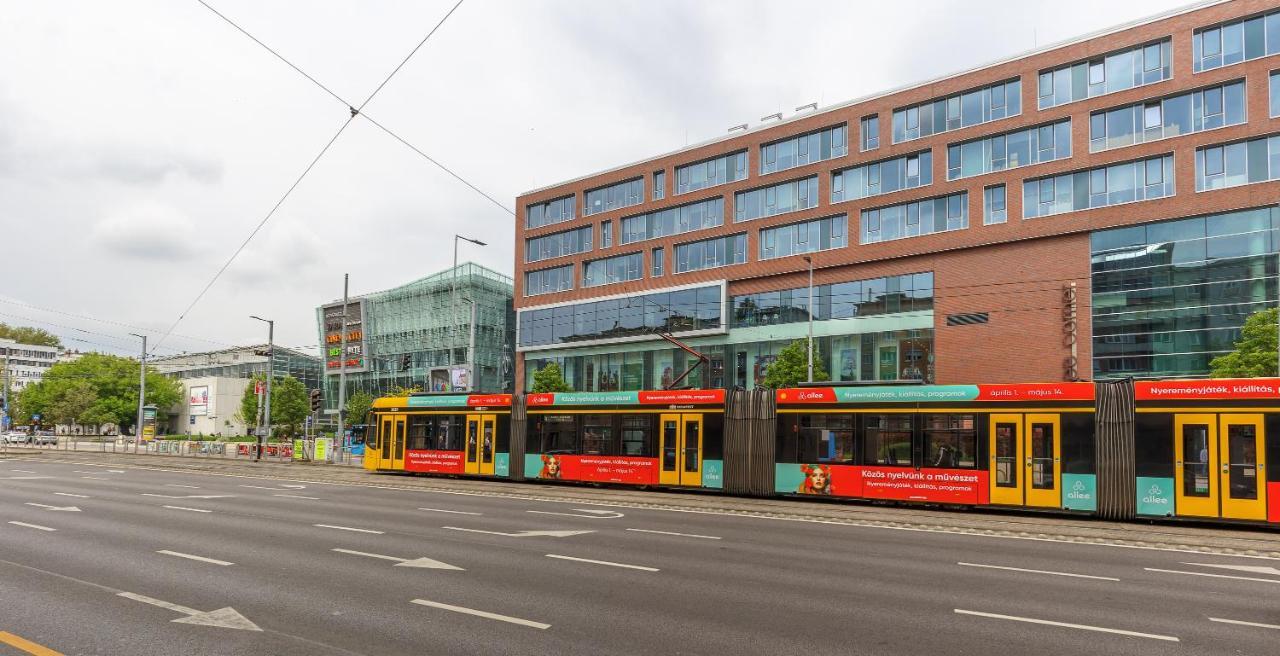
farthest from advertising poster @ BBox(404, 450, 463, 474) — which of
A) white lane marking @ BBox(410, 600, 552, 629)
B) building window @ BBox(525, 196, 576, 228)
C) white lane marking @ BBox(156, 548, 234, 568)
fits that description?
building window @ BBox(525, 196, 576, 228)

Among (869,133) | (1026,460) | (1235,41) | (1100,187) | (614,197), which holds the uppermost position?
(1235,41)

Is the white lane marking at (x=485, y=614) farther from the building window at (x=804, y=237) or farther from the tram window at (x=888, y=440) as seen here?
the building window at (x=804, y=237)

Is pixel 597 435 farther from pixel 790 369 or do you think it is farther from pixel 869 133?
pixel 869 133

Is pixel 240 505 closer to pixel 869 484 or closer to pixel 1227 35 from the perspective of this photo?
pixel 869 484

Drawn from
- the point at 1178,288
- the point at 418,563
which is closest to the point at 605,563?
the point at 418,563

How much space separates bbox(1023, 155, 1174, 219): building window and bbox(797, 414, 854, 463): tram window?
25331 millimetres

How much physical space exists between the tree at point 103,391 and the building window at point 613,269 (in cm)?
6515

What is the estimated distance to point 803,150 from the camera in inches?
1929

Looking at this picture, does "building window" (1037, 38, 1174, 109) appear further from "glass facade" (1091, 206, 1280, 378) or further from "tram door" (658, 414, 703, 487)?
"tram door" (658, 414, 703, 487)

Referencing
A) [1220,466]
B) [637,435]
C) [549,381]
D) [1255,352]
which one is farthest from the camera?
[549,381]

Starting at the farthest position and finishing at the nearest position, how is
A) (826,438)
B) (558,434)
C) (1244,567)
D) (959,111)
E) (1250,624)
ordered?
1. (959,111)
2. (558,434)
3. (826,438)
4. (1244,567)
5. (1250,624)

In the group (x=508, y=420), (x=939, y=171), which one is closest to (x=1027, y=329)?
(x=939, y=171)

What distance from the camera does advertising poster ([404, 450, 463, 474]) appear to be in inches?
1155

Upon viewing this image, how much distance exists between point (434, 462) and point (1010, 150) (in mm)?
32261
